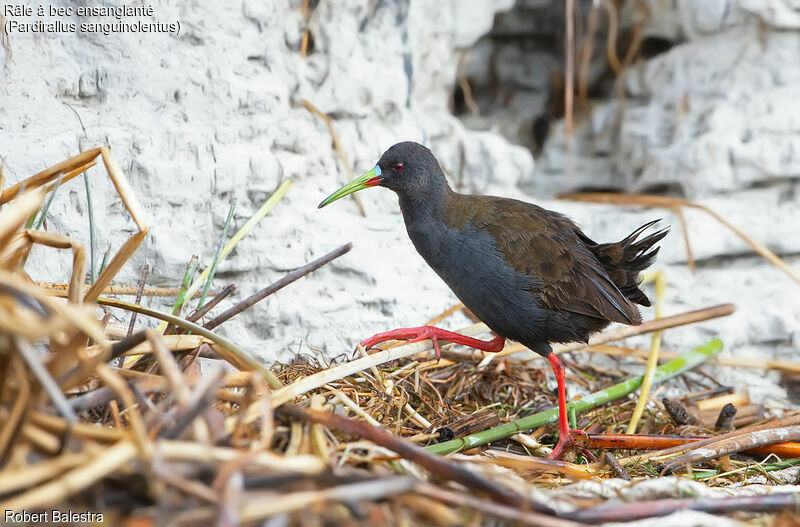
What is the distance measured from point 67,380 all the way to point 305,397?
2.79 ft

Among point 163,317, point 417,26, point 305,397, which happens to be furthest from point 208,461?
point 417,26

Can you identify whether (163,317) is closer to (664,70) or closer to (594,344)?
(594,344)

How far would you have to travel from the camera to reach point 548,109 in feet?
16.5

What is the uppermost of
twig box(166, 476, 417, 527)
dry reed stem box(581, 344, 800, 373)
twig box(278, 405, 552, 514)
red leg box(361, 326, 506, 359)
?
twig box(166, 476, 417, 527)

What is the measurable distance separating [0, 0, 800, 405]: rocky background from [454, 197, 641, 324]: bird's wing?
637mm

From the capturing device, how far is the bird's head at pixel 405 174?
3.12 metres

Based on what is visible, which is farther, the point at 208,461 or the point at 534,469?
the point at 534,469

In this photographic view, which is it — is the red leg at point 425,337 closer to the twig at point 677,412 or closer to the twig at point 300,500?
the twig at point 677,412

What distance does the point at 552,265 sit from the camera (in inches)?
119

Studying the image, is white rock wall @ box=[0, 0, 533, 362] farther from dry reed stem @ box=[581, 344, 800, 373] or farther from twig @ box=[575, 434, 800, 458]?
twig @ box=[575, 434, 800, 458]

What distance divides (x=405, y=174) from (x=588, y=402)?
1.05 metres

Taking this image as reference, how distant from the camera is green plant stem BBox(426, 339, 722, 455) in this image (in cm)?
253

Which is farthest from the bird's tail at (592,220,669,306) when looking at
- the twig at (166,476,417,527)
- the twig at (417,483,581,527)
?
the twig at (166,476,417,527)

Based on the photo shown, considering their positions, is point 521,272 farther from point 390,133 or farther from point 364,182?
point 390,133
